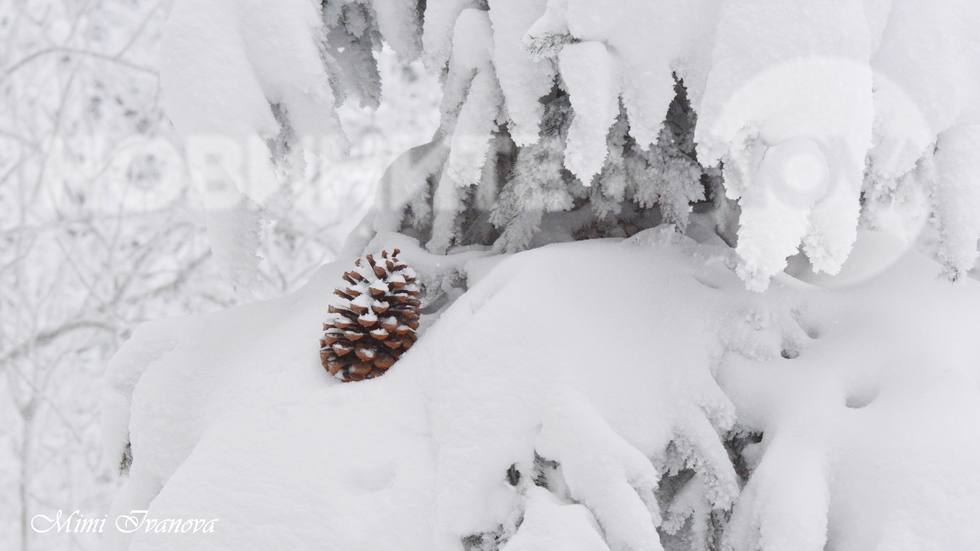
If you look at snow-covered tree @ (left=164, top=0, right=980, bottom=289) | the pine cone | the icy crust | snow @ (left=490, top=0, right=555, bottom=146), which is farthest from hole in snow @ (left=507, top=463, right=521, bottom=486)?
snow @ (left=490, top=0, right=555, bottom=146)

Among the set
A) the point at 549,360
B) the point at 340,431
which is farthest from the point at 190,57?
the point at 549,360

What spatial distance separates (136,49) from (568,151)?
5638 mm

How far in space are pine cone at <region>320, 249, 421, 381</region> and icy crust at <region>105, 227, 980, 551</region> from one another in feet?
0.15

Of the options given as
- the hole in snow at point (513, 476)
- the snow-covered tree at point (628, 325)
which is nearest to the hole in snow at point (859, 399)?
the snow-covered tree at point (628, 325)

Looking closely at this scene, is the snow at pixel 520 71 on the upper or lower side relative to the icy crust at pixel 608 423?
upper

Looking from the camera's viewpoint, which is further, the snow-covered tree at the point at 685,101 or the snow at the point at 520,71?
the snow at the point at 520,71

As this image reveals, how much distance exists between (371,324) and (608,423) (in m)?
0.61

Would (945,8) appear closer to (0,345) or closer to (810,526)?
(810,526)

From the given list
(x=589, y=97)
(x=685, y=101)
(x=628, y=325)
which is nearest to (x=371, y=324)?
(x=628, y=325)

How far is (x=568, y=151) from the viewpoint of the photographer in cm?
112

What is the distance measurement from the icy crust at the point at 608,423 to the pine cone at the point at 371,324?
0.05m

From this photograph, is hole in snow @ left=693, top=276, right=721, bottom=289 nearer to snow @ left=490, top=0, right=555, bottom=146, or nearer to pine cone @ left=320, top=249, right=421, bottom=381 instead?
snow @ left=490, top=0, right=555, bottom=146

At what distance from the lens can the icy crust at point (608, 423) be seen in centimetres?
102

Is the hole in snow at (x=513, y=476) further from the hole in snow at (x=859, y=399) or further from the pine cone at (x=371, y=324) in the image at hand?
the hole in snow at (x=859, y=399)
